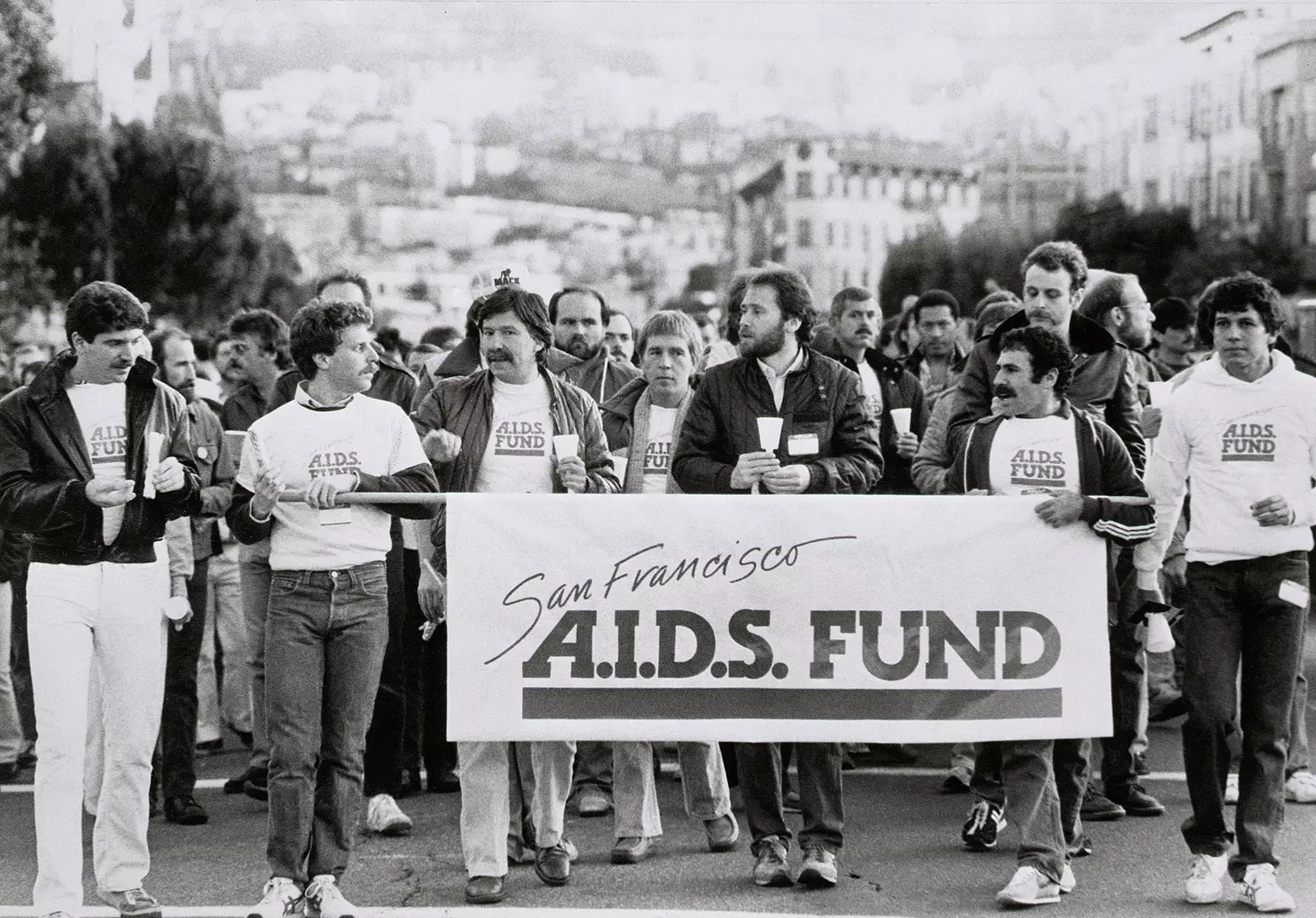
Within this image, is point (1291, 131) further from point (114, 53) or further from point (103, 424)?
point (103, 424)

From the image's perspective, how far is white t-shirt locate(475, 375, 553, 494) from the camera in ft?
21.8

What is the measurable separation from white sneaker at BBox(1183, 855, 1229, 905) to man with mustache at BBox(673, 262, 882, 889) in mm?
1337

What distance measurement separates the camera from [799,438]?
21.5ft

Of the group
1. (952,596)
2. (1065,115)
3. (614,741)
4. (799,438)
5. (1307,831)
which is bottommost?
(1307,831)

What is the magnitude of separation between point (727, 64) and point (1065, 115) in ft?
45.9

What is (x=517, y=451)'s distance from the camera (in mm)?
6664

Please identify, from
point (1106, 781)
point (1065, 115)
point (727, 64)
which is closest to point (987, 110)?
point (1065, 115)

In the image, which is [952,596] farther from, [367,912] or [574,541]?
[367,912]

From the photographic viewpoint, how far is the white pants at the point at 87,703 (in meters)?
5.90

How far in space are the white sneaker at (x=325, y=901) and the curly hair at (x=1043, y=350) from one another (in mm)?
3313

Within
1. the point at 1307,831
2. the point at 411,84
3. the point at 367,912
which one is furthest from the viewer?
the point at 411,84

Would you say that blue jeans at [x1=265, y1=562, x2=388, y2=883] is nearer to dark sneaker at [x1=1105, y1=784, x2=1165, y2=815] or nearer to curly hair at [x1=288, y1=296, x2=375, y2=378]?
curly hair at [x1=288, y1=296, x2=375, y2=378]

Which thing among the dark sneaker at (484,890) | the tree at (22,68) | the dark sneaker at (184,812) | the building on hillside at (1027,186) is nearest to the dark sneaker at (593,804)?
the dark sneaker at (484,890)

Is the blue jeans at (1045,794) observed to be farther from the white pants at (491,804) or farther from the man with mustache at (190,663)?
the man with mustache at (190,663)
